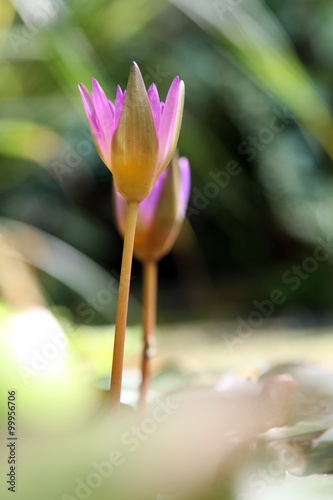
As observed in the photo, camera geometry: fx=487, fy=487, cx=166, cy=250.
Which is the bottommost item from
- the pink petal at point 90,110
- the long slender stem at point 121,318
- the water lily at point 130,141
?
the long slender stem at point 121,318

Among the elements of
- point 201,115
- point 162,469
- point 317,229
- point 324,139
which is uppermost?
point 201,115

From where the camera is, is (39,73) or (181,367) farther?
(39,73)

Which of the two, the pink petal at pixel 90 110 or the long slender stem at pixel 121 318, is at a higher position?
the pink petal at pixel 90 110

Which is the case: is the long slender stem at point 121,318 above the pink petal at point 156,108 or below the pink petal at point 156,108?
below

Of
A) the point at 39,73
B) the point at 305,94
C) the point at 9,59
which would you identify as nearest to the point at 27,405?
the point at 305,94

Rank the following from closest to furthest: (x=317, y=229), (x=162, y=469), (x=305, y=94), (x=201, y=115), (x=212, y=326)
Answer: (x=162, y=469) < (x=305, y=94) < (x=212, y=326) < (x=317, y=229) < (x=201, y=115)

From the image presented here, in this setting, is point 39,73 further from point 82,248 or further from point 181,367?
point 181,367

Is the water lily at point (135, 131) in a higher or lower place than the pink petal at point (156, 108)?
lower
